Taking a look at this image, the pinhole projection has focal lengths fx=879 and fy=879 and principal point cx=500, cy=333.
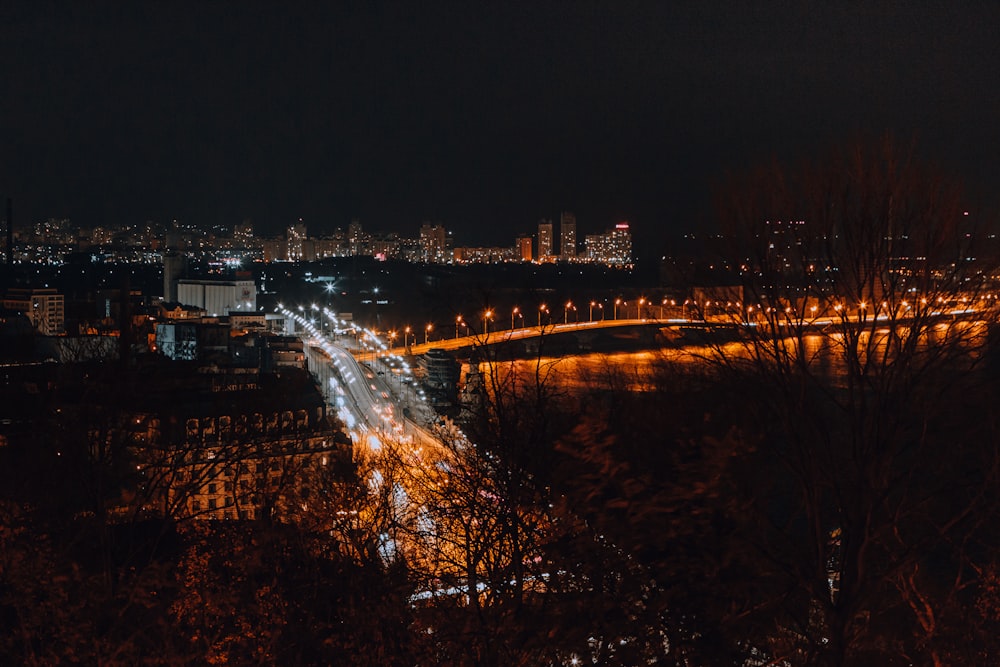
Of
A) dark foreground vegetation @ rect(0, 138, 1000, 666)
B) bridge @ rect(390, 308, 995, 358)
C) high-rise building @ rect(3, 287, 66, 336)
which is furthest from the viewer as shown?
high-rise building @ rect(3, 287, 66, 336)

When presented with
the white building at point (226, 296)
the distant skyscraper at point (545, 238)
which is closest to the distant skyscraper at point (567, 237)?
the distant skyscraper at point (545, 238)

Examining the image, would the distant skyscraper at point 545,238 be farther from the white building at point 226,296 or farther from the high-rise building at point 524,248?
the white building at point 226,296

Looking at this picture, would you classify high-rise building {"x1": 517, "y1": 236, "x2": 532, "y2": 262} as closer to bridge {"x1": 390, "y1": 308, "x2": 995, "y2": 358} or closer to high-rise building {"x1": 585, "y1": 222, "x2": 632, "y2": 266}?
high-rise building {"x1": 585, "y1": 222, "x2": 632, "y2": 266}

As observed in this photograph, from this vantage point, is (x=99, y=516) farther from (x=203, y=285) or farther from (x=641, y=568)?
(x=203, y=285)

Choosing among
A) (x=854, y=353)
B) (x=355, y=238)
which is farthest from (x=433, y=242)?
(x=854, y=353)

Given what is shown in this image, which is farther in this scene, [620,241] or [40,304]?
[620,241]

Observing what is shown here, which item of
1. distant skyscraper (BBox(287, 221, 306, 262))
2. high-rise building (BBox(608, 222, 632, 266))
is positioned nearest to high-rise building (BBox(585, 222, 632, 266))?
high-rise building (BBox(608, 222, 632, 266))

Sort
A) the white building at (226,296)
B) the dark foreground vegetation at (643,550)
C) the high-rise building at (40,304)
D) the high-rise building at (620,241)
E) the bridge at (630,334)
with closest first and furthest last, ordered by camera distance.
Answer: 1. the dark foreground vegetation at (643,550)
2. the bridge at (630,334)
3. the high-rise building at (40,304)
4. the white building at (226,296)
5. the high-rise building at (620,241)

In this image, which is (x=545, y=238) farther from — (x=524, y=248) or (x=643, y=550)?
(x=643, y=550)

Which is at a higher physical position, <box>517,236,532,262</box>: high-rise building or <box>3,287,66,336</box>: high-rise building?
<box>517,236,532,262</box>: high-rise building

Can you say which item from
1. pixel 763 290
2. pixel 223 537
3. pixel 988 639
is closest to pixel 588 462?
pixel 763 290

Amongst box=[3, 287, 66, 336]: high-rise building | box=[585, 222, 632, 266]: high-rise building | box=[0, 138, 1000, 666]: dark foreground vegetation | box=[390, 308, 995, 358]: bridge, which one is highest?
box=[585, 222, 632, 266]: high-rise building
